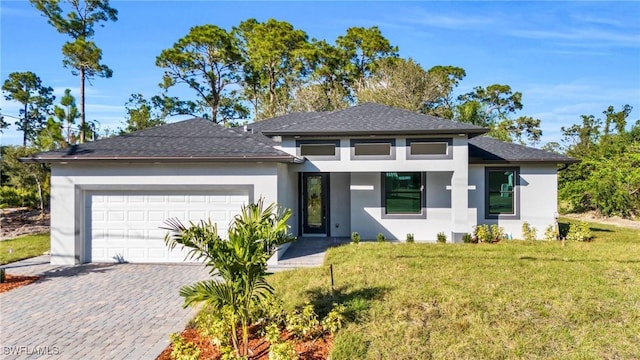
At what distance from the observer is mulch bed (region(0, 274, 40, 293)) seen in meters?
7.43

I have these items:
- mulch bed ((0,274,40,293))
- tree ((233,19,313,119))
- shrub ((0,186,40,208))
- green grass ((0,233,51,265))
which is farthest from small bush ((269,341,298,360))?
tree ((233,19,313,119))

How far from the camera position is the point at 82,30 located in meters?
19.4

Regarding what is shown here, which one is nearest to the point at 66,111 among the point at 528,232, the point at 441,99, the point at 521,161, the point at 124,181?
the point at 124,181

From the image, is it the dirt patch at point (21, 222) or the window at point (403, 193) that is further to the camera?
the dirt patch at point (21, 222)

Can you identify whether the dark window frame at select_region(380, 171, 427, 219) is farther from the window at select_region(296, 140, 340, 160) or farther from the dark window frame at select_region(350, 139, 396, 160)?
the window at select_region(296, 140, 340, 160)

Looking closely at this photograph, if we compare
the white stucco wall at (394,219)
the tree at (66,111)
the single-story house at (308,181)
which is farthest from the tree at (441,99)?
the tree at (66,111)

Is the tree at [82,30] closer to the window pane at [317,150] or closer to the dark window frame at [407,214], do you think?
the window pane at [317,150]

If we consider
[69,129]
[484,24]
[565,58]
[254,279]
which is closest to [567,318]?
[254,279]

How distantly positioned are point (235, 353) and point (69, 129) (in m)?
15.1

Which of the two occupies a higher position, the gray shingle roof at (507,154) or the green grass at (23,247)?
the gray shingle roof at (507,154)

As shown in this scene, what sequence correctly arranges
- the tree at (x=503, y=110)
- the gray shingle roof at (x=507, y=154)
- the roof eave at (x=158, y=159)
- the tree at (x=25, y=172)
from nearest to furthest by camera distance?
the roof eave at (x=158, y=159)
the gray shingle roof at (x=507, y=154)
the tree at (x=25, y=172)
the tree at (x=503, y=110)

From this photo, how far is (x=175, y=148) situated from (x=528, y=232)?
12216 millimetres

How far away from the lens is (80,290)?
7.25m

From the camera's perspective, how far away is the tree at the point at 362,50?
31.9 meters
